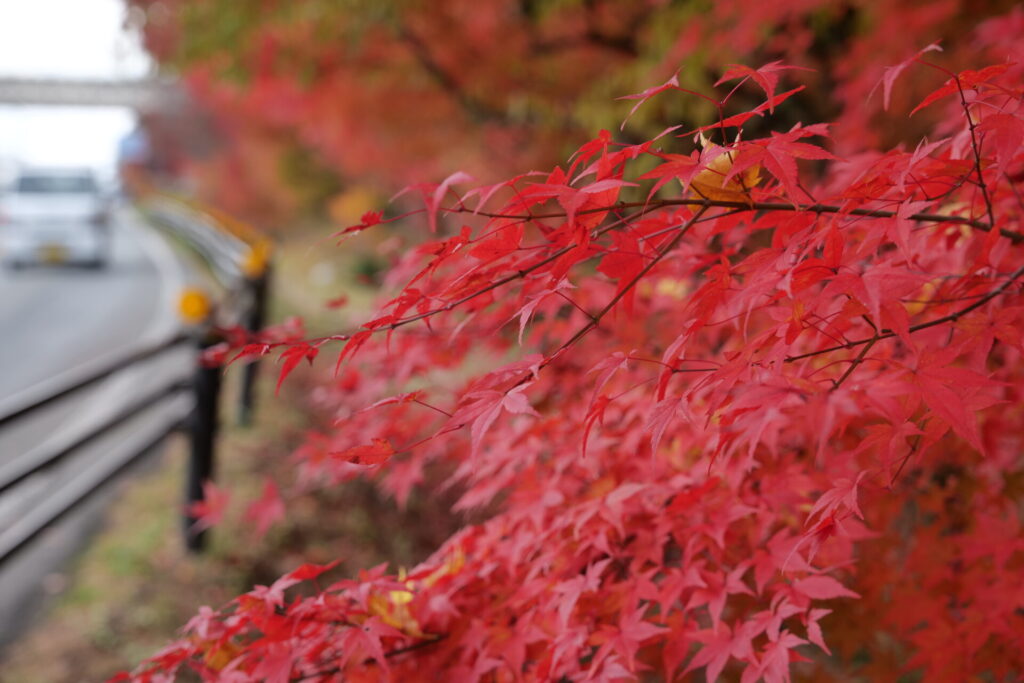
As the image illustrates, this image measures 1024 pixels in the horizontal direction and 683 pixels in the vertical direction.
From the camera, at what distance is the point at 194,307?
418cm

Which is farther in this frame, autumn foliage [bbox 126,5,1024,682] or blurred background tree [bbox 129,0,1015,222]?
blurred background tree [bbox 129,0,1015,222]

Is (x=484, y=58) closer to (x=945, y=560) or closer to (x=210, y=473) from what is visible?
(x=210, y=473)

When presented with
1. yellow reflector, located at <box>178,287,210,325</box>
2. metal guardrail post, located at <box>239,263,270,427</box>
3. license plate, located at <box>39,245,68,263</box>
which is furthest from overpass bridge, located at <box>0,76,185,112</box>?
yellow reflector, located at <box>178,287,210,325</box>

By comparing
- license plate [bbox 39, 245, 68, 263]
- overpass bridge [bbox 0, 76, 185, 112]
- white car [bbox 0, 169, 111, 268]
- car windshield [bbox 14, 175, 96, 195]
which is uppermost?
car windshield [bbox 14, 175, 96, 195]

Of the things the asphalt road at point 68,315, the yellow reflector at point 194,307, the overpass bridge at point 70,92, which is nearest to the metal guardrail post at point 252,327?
the yellow reflector at point 194,307

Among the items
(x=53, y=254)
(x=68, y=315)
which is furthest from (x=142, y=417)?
(x=53, y=254)

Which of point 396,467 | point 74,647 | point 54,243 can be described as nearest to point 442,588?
point 396,467

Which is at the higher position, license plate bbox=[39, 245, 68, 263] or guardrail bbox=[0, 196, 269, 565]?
guardrail bbox=[0, 196, 269, 565]

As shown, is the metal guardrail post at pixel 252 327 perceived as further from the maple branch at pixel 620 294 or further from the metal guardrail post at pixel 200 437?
the maple branch at pixel 620 294

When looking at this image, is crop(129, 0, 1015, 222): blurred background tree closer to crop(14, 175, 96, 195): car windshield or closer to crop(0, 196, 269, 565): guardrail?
crop(0, 196, 269, 565): guardrail

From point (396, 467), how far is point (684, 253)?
129 centimetres

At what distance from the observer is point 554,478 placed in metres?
1.81

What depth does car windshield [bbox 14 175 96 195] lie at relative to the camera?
12797 millimetres

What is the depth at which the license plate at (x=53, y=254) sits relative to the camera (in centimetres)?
1234
